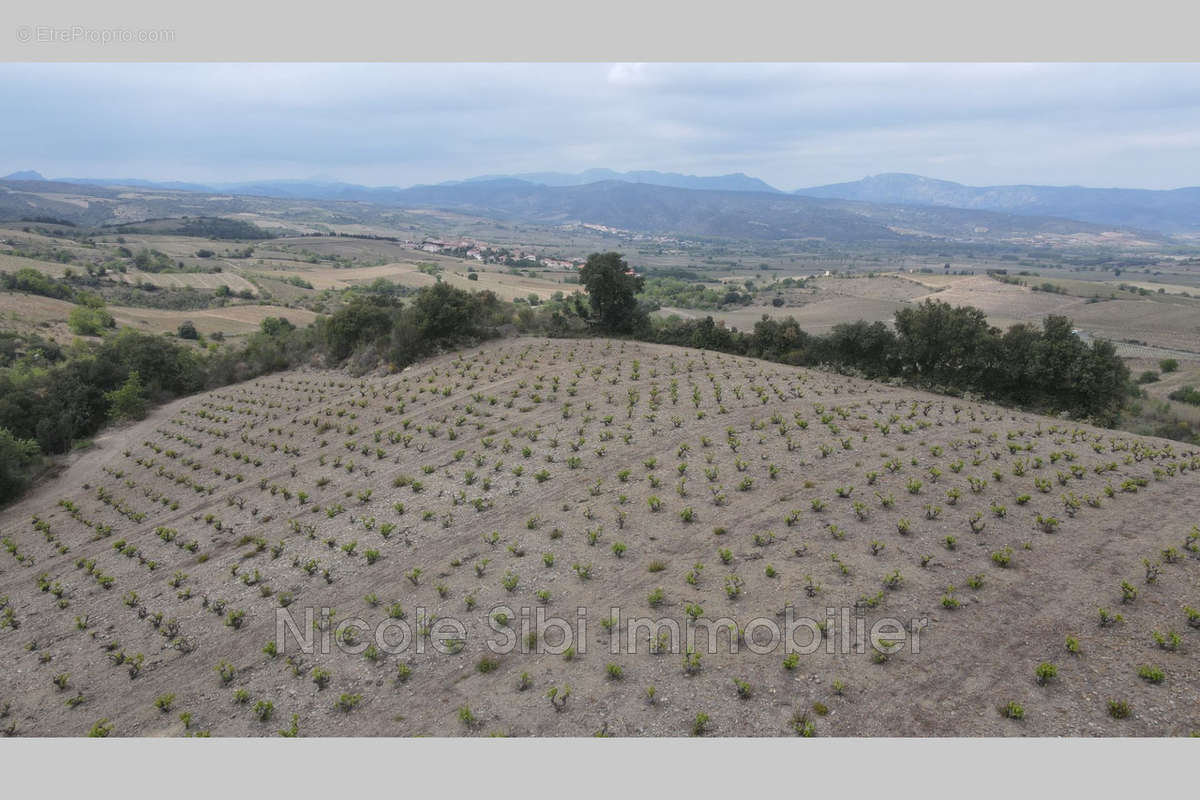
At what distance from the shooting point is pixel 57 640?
15375 mm

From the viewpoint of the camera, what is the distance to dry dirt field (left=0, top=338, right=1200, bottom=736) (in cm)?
1030

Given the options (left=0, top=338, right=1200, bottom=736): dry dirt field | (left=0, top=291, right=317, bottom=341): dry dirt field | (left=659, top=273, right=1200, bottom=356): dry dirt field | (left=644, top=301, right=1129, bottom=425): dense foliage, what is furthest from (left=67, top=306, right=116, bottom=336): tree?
(left=644, top=301, right=1129, bottom=425): dense foliage

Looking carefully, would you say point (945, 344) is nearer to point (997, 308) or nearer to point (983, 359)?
point (983, 359)

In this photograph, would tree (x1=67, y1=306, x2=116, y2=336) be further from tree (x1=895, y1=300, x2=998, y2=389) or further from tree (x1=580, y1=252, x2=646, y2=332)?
tree (x1=895, y1=300, x2=998, y2=389)

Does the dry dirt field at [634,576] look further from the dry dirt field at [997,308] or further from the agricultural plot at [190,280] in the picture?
the agricultural plot at [190,280]

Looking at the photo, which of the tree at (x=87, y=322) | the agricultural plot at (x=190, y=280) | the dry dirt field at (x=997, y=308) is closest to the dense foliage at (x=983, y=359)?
the dry dirt field at (x=997, y=308)

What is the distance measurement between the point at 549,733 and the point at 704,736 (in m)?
2.54

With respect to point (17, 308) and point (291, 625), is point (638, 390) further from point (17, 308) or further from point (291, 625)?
point (17, 308)

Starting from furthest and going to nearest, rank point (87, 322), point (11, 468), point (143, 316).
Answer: point (143, 316) → point (87, 322) → point (11, 468)

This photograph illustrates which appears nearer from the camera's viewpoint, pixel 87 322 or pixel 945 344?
pixel 945 344

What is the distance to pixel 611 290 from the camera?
44.6 m

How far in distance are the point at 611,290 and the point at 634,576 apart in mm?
32974

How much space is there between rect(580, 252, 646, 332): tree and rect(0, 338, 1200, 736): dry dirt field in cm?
1920

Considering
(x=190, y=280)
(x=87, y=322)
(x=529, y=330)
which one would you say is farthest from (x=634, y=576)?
(x=190, y=280)
